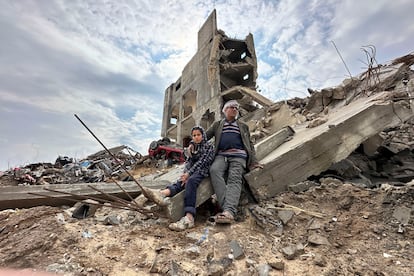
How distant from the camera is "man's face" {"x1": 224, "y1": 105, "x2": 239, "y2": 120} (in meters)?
3.28

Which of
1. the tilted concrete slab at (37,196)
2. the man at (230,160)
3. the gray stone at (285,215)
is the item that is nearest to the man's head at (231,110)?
the man at (230,160)

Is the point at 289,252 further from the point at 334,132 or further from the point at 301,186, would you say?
the point at 334,132

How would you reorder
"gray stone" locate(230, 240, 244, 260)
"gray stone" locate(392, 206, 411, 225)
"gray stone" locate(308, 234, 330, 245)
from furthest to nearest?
"gray stone" locate(392, 206, 411, 225) < "gray stone" locate(308, 234, 330, 245) < "gray stone" locate(230, 240, 244, 260)

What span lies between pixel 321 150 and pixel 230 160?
1210mm

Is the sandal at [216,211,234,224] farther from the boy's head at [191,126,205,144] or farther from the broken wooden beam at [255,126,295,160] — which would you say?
the broken wooden beam at [255,126,295,160]

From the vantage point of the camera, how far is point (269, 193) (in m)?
2.93

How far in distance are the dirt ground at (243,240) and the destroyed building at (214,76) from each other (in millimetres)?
10936

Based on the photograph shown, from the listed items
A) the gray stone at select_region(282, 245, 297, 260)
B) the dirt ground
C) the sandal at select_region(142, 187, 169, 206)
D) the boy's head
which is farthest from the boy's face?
the gray stone at select_region(282, 245, 297, 260)

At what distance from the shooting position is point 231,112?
330cm

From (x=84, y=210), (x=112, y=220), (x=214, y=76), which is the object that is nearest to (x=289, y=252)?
(x=112, y=220)

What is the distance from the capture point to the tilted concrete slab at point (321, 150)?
2949 mm

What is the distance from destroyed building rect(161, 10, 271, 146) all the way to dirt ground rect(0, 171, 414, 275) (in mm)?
10936

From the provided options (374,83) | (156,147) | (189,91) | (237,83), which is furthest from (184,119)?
(374,83)

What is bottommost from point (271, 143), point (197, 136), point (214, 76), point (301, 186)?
point (301, 186)
